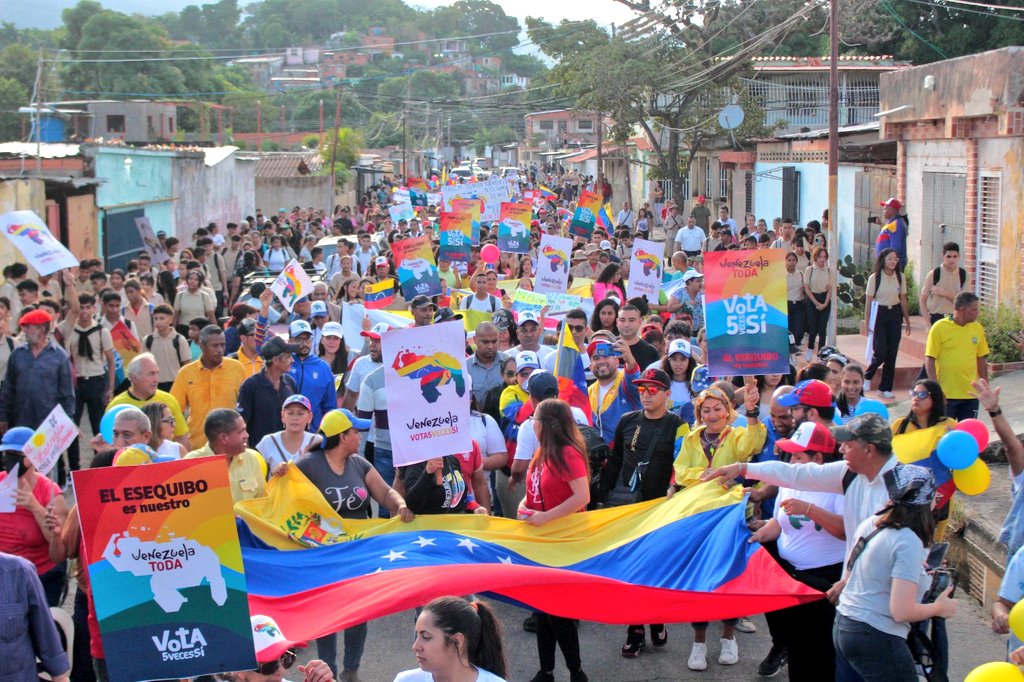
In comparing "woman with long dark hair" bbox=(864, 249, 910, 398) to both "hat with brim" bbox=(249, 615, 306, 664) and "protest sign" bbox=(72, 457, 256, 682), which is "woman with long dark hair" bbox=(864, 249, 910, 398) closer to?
"hat with brim" bbox=(249, 615, 306, 664)

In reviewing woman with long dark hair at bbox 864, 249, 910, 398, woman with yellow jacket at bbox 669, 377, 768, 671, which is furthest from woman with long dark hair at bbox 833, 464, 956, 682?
woman with long dark hair at bbox 864, 249, 910, 398

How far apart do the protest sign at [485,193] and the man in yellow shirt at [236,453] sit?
17.4m

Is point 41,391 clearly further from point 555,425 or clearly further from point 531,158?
point 531,158

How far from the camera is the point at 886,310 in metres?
13.1

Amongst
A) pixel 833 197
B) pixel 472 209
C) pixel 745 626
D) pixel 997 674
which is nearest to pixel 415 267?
pixel 833 197

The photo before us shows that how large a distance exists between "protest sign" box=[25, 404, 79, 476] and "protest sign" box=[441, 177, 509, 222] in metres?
18.0

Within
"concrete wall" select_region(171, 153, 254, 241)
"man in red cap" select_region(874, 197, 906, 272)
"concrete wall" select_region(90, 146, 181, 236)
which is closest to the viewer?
"man in red cap" select_region(874, 197, 906, 272)

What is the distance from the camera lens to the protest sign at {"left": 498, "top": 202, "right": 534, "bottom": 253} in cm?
2069

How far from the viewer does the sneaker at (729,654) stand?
7.49 meters

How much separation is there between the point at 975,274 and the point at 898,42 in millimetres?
27156

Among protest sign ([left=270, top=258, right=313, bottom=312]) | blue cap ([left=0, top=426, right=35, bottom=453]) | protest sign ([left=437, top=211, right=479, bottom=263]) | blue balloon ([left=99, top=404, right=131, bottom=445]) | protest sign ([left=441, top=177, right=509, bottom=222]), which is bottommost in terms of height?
blue balloon ([left=99, top=404, right=131, bottom=445])

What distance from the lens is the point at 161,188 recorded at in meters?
30.0

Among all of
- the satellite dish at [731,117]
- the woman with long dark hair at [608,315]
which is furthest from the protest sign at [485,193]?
the woman with long dark hair at [608,315]

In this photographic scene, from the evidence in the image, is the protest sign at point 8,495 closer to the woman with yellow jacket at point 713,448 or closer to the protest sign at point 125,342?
the woman with yellow jacket at point 713,448
